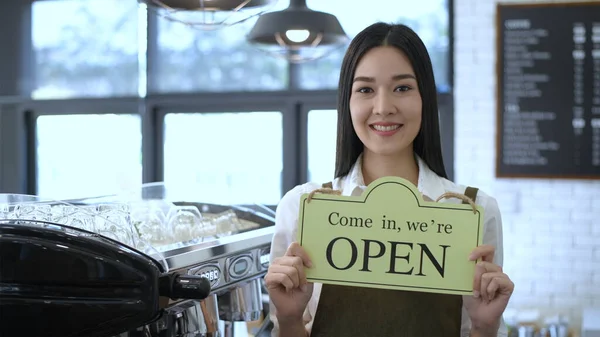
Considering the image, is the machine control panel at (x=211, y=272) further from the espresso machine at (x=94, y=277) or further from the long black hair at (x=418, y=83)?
the long black hair at (x=418, y=83)

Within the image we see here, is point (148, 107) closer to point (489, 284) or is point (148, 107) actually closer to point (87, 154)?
point (87, 154)

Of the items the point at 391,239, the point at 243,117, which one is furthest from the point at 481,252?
the point at 243,117

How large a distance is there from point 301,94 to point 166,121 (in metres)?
1.06

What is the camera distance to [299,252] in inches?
48.8

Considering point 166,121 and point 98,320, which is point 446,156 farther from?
point 98,320

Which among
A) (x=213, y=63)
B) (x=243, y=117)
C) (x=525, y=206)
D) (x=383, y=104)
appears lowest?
(x=525, y=206)

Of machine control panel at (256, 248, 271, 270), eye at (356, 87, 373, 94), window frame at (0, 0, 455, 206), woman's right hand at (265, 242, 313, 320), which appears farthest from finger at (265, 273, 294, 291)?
window frame at (0, 0, 455, 206)

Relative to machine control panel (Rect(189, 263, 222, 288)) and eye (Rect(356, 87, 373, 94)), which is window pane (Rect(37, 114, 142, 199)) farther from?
eye (Rect(356, 87, 373, 94))

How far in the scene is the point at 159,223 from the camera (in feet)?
5.69

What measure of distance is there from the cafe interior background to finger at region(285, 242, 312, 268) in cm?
258

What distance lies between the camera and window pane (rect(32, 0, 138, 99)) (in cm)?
553

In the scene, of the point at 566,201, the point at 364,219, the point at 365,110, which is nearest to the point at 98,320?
the point at 364,219

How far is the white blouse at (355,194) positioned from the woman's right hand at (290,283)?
0.29ft

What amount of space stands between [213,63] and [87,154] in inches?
51.0
